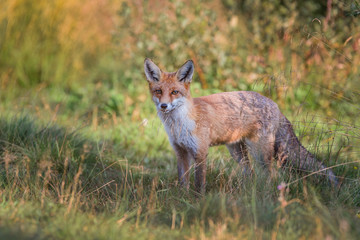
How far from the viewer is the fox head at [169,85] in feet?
13.6

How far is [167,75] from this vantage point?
4.38 metres

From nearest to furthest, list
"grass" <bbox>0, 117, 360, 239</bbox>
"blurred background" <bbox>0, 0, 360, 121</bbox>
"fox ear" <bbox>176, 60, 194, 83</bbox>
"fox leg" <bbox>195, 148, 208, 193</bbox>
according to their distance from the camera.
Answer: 1. "grass" <bbox>0, 117, 360, 239</bbox>
2. "fox leg" <bbox>195, 148, 208, 193</bbox>
3. "fox ear" <bbox>176, 60, 194, 83</bbox>
4. "blurred background" <bbox>0, 0, 360, 121</bbox>

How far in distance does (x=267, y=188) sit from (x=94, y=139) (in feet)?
8.57

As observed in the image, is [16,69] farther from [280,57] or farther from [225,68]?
[280,57]

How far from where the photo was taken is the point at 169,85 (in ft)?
13.9

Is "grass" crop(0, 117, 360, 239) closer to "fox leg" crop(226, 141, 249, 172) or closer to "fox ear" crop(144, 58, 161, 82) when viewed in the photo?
Answer: "fox leg" crop(226, 141, 249, 172)

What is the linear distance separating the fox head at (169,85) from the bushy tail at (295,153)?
1.11 m

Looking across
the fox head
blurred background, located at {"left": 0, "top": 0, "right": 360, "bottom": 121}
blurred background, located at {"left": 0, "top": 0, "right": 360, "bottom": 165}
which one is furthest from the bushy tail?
blurred background, located at {"left": 0, "top": 0, "right": 360, "bottom": 121}

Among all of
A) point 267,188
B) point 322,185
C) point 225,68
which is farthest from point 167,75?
point 225,68

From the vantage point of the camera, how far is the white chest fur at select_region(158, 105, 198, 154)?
418 centimetres

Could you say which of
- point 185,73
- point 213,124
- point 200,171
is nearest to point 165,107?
point 185,73

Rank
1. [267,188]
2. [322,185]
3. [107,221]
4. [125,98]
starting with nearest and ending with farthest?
[107,221] → [267,188] → [322,185] → [125,98]

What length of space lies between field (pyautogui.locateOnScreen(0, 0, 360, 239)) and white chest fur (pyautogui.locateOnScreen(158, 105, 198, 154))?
0.43 m

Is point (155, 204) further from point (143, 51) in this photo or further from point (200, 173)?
point (143, 51)
